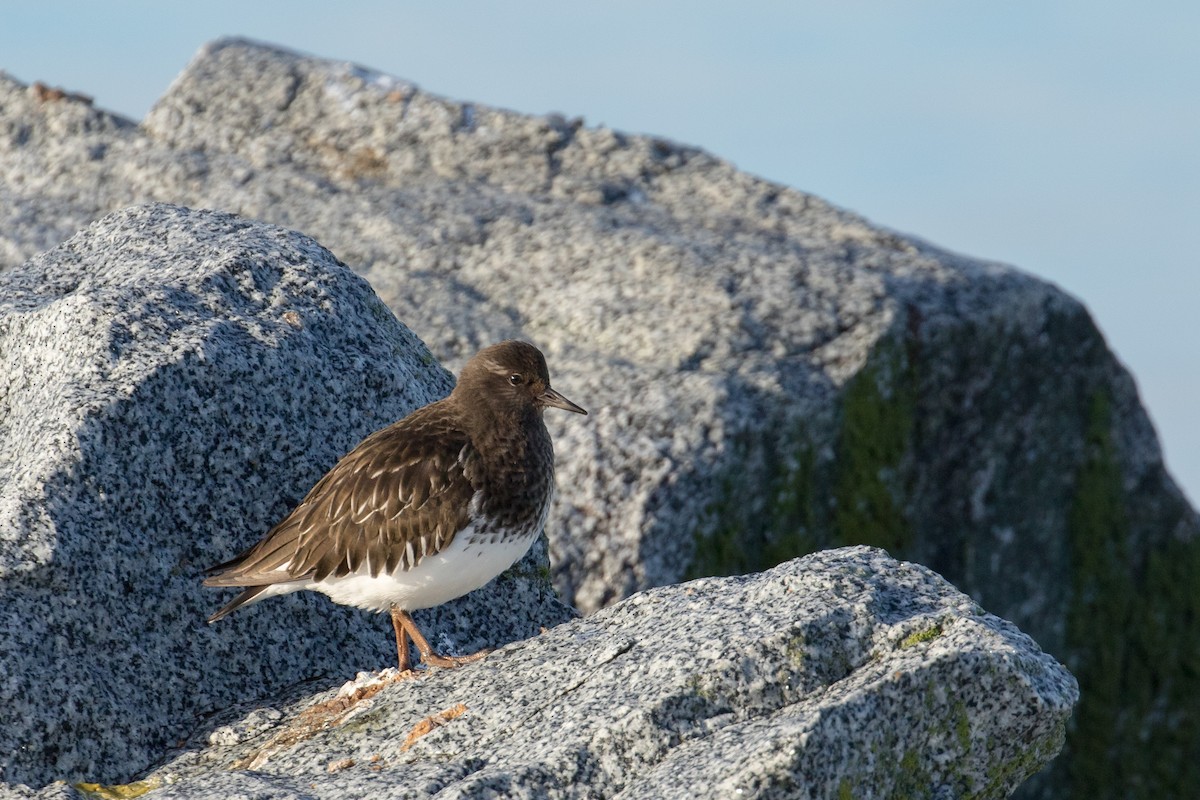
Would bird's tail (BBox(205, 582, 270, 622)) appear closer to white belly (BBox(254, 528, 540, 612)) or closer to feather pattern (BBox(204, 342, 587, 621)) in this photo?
feather pattern (BBox(204, 342, 587, 621))

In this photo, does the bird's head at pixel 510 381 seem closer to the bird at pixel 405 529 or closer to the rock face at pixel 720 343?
the bird at pixel 405 529

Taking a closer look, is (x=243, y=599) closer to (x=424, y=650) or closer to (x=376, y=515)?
(x=376, y=515)

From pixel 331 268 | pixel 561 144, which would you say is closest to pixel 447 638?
pixel 331 268

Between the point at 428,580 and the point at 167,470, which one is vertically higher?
the point at 167,470

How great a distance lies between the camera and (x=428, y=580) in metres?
7.04

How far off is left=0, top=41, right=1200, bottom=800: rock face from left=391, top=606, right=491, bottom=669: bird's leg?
3.63 meters

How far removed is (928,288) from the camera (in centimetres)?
1303

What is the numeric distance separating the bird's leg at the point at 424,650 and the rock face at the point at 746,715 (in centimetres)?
65

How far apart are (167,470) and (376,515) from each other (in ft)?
3.47

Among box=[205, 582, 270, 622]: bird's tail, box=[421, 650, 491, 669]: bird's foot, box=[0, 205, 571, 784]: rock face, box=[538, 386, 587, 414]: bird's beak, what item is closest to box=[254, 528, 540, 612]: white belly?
box=[205, 582, 270, 622]: bird's tail

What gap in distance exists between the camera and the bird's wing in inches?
273

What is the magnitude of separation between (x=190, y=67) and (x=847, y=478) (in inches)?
323

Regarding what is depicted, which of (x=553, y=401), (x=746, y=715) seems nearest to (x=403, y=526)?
(x=553, y=401)

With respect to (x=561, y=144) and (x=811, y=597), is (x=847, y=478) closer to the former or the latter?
(x=561, y=144)
